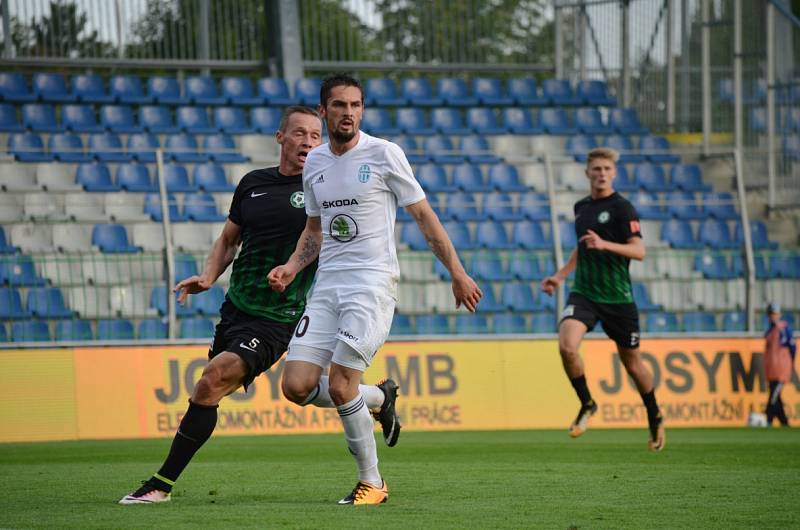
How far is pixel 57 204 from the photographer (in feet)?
52.5

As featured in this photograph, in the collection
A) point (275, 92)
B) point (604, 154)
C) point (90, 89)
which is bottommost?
point (604, 154)

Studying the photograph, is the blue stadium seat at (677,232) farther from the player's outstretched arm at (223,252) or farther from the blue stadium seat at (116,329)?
the player's outstretched arm at (223,252)

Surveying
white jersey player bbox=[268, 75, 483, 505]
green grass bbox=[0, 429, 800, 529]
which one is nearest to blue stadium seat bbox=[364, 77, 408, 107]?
green grass bbox=[0, 429, 800, 529]

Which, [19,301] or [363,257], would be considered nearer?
[363,257]

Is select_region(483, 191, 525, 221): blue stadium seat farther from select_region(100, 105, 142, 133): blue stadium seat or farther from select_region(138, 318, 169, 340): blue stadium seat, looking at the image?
select_region(100, 105, 142, 133): blue stadium seat

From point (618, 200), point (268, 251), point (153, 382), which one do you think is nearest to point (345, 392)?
point (268, 251)

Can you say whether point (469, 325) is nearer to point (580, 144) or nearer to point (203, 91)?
point (580, 144)

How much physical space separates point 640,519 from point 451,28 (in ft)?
62.6

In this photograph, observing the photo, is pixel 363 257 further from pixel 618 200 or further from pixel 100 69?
pixel 100 69

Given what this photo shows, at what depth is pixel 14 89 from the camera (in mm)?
20094

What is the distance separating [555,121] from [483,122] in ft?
4.36

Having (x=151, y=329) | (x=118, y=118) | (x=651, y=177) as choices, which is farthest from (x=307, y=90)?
(x=151, y=329)

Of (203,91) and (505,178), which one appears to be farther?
→ (203,91)

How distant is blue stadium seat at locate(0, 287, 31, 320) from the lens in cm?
1449
